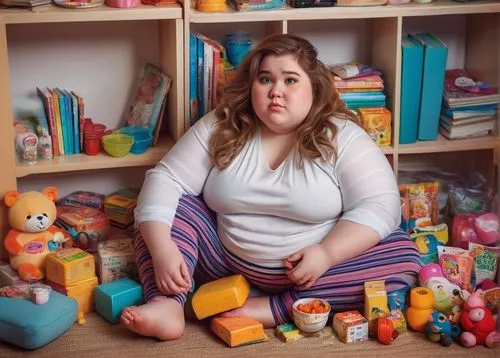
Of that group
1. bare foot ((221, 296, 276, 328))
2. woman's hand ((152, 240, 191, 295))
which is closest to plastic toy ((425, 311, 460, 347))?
bare foot ((221, 296, 276, 328))

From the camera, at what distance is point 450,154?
2754 millimetres

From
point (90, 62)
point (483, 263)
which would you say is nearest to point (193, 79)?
point (90, 62)

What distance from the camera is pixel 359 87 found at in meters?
2.45

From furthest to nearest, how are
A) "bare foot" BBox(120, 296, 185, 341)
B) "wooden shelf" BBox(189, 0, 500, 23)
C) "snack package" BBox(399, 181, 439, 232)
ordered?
"snack package" BBox(399, 181, 439, 232) → "wooden shelf" BBox(189, 0, 500, 23) → "bare foot" BBox(120, 296, 185, 341)

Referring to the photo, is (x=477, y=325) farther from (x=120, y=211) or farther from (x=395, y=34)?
(x=120, y=211)

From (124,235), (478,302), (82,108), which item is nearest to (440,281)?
(478,302)

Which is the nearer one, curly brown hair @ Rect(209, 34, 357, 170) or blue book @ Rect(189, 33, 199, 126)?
curly brown hair @ Rect(209, 34, 357, 170)

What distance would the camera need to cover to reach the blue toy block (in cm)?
205

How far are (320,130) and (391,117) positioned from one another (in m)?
0.46

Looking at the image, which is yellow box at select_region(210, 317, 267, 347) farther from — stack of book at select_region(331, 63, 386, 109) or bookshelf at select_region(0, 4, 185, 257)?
stack of book at select_region(331, 63, 386, 109)

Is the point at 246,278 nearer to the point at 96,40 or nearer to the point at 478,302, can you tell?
the point at 478,302

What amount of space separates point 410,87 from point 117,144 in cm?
78

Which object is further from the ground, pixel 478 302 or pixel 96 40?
pixel 96 40

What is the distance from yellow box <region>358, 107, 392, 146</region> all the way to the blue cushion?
89cm
